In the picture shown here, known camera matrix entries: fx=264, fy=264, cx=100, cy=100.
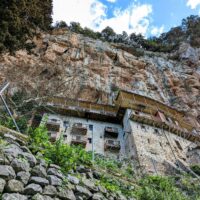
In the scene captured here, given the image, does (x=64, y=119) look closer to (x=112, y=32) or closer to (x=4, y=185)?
(x=4, y=185)

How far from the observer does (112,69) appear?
41.1 meters

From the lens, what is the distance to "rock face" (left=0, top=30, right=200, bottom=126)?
118 feet

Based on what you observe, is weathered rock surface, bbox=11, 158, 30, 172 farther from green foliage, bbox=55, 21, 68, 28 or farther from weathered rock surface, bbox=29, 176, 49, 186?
green foliage, bbox=55, 21, 68, 28

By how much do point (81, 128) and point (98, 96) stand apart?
25.5ft

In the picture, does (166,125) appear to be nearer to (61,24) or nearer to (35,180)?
(35,180)

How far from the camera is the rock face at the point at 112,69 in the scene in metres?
35.9

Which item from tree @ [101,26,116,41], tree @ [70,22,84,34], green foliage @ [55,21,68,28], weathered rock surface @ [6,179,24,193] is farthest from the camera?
tree @ [101,26,116,41]

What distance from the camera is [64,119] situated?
31.0 metres

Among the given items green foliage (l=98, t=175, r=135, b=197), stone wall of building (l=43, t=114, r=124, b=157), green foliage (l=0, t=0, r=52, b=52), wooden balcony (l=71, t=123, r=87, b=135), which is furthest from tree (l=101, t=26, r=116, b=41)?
green foliage (l=98, t=175, r=135, b=197)

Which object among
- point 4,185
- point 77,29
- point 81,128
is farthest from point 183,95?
point 4,185

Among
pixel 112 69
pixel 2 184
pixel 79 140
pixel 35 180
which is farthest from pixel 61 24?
pixel 2 184

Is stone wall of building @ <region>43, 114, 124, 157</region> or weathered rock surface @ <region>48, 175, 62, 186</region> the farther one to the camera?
stone wall of building @ <region>43, 114, 124, 157</region>

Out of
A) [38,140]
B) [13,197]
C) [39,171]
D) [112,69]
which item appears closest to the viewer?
[13,197]

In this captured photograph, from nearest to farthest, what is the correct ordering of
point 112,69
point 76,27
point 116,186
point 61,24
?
point 116,186 → point 112,69 → point 61,24 → point 76,27
